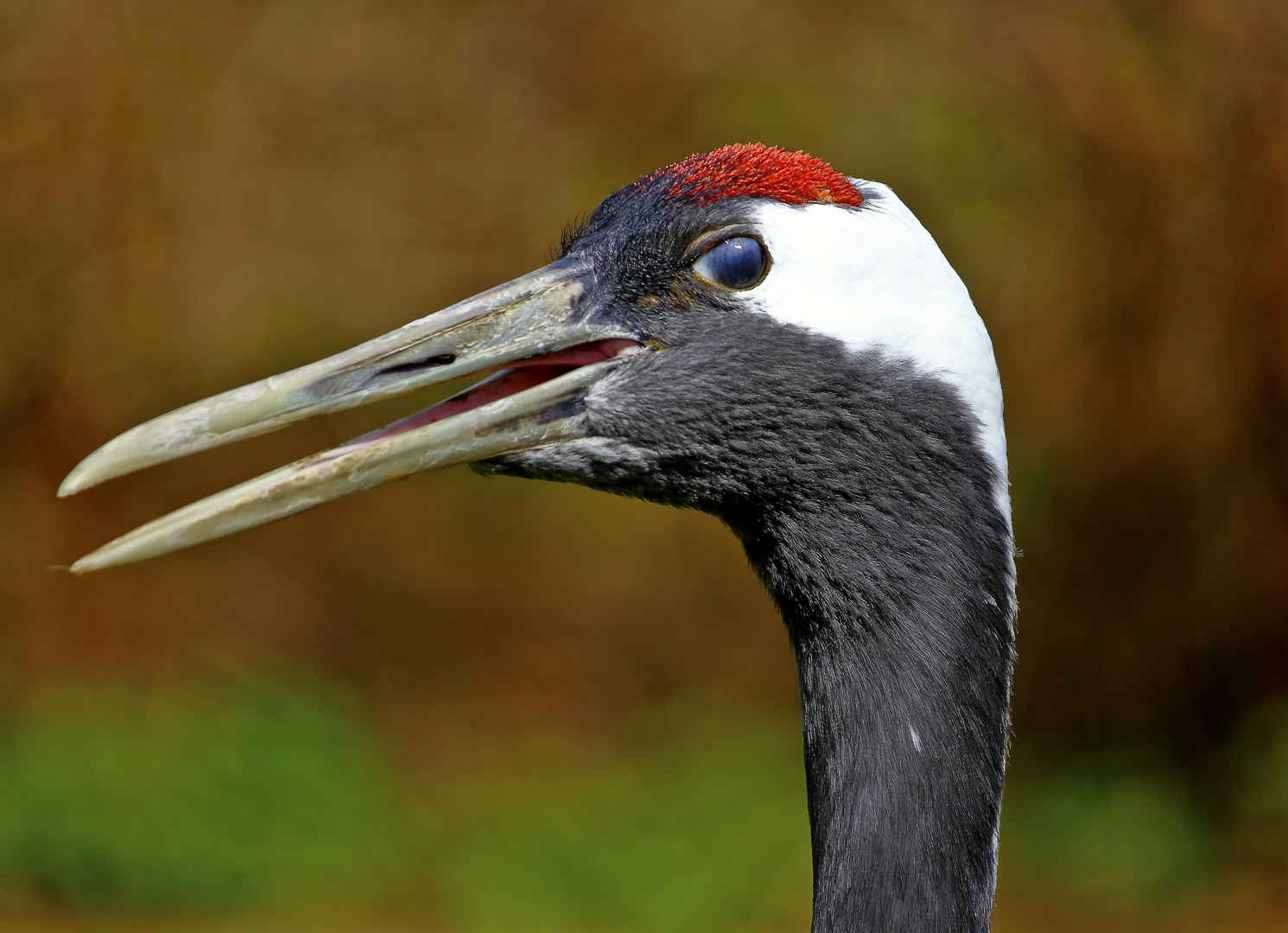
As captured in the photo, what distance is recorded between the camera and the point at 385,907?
21.0 ft

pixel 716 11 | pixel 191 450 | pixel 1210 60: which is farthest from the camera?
pixel 716 11

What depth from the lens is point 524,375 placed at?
255 cm

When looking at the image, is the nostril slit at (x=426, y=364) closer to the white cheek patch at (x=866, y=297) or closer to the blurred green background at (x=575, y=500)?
the white cheek patch at (x=866, y=297)

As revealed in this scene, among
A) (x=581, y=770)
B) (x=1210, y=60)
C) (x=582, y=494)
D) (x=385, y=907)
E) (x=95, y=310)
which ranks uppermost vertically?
(x=1210, y=60)

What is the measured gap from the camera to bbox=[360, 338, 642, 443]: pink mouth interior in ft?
8.05

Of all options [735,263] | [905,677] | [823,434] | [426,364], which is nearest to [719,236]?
[735,263]

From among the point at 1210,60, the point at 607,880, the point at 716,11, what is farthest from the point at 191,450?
the point at 1210,60

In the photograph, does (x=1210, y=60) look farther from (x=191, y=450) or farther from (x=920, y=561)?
(x=191, y=450)

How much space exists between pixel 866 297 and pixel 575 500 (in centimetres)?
521

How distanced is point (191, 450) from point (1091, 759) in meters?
5.94

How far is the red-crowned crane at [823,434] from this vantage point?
2.37 meters

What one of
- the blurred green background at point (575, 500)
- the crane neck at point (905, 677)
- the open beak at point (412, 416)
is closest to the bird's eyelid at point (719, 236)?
the open beak at point (412, 416)

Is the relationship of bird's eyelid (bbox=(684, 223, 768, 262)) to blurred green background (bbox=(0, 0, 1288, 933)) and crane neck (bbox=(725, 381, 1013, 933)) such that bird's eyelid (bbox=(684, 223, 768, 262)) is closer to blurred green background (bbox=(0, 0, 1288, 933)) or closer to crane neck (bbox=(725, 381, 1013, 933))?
crane neck (bbox=(725, 381, 1013, 933))

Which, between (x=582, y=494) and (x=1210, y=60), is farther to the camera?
(x=582, y=494)
